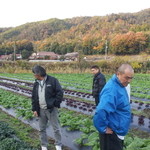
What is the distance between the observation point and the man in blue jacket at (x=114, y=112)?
2.62 metres

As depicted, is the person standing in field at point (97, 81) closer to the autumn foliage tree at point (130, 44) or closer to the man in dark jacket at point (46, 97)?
the man in dark jacket at point (46, 97)

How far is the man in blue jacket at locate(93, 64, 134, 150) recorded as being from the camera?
2.62 metres

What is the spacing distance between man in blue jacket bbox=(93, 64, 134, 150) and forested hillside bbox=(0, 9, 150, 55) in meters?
54.6

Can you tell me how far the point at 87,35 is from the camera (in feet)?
346

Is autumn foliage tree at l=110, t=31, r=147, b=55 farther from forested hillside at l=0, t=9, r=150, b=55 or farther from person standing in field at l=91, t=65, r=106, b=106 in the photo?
person standing in field at l=91, t=65, r=106, b=106

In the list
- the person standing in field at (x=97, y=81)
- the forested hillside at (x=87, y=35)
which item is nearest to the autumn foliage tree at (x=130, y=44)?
the forested hillside at (x=87, y=35)

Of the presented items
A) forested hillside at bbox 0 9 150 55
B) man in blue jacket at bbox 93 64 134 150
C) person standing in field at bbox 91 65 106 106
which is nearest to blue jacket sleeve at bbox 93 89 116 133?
man in blue jacket at bbox 93 64 134 150

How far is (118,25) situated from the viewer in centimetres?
10681

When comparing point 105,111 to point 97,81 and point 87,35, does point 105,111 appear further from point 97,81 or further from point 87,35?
point 87,35

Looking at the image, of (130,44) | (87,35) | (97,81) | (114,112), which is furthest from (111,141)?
(87,35)

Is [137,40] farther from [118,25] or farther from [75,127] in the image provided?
[75,127]

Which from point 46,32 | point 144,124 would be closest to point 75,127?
point 144,124

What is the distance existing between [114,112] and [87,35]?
105 metres

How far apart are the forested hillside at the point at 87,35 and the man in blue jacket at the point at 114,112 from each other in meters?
54.6
